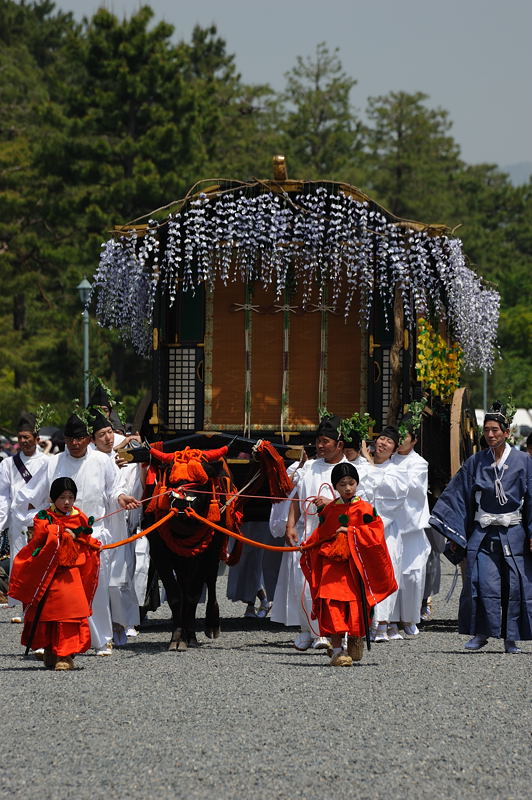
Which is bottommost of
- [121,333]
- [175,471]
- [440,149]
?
[175,471]

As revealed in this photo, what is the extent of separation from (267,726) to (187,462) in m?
4.47

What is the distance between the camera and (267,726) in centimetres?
857

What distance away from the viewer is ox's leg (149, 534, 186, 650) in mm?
12547

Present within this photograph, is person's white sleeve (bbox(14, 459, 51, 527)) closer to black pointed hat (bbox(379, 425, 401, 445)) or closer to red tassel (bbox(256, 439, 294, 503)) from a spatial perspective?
red tassel (bbox(256, 439, 294, 503))

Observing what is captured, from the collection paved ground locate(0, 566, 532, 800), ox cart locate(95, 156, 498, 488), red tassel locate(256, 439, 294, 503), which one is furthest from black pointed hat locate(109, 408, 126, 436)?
paved ground locate(0, 566, 532, 800)

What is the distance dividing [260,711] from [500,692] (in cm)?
174

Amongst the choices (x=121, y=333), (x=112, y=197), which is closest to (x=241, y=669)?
(x=121, y=333)

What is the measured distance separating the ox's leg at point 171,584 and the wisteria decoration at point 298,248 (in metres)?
3.85

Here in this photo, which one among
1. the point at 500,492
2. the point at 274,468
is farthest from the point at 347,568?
the point at 274,468

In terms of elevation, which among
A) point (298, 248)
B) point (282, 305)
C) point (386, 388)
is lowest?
point (386, 388)

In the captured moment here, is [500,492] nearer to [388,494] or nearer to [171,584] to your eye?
[388,494]

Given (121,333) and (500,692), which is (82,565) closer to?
(500,692)

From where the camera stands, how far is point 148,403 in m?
17.3

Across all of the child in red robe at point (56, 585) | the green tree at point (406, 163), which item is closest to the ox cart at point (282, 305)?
the child in red robe at point (56, 585)
